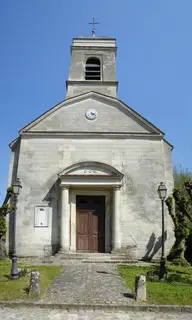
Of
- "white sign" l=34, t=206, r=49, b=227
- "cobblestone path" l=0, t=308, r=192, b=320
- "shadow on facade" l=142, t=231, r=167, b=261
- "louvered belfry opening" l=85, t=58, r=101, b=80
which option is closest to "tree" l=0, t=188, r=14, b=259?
"white sign" l=34, t=206, r=49, b=227

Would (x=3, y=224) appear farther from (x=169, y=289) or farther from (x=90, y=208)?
(x=169, y=289)

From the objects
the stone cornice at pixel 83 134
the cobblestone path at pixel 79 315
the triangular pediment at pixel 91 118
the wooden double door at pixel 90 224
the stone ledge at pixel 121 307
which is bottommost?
the cobblestone path at pixel 79 315

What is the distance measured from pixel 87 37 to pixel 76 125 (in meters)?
7.32

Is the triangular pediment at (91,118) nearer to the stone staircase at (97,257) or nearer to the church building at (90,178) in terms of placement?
the church building at (90,178)

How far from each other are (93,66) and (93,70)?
0.79 ft

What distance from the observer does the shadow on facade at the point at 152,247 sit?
16.0 meters

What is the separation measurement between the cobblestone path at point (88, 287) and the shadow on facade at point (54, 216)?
3.72m

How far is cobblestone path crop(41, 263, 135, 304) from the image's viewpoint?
311 inches

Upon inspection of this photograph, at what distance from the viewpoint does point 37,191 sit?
16594 mm

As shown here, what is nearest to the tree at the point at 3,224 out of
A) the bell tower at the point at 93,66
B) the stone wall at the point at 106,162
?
the stone wall at the point at 106,162

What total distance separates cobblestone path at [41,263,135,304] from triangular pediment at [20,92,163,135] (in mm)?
7772

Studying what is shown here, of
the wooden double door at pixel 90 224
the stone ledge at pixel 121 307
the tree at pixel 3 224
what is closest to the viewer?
the stone ledge at pixel 121 307

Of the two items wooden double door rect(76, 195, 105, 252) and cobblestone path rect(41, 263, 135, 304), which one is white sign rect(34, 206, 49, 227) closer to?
→ wooden double door rect(76, 195, 105, 252)

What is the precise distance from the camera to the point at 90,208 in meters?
16.8
